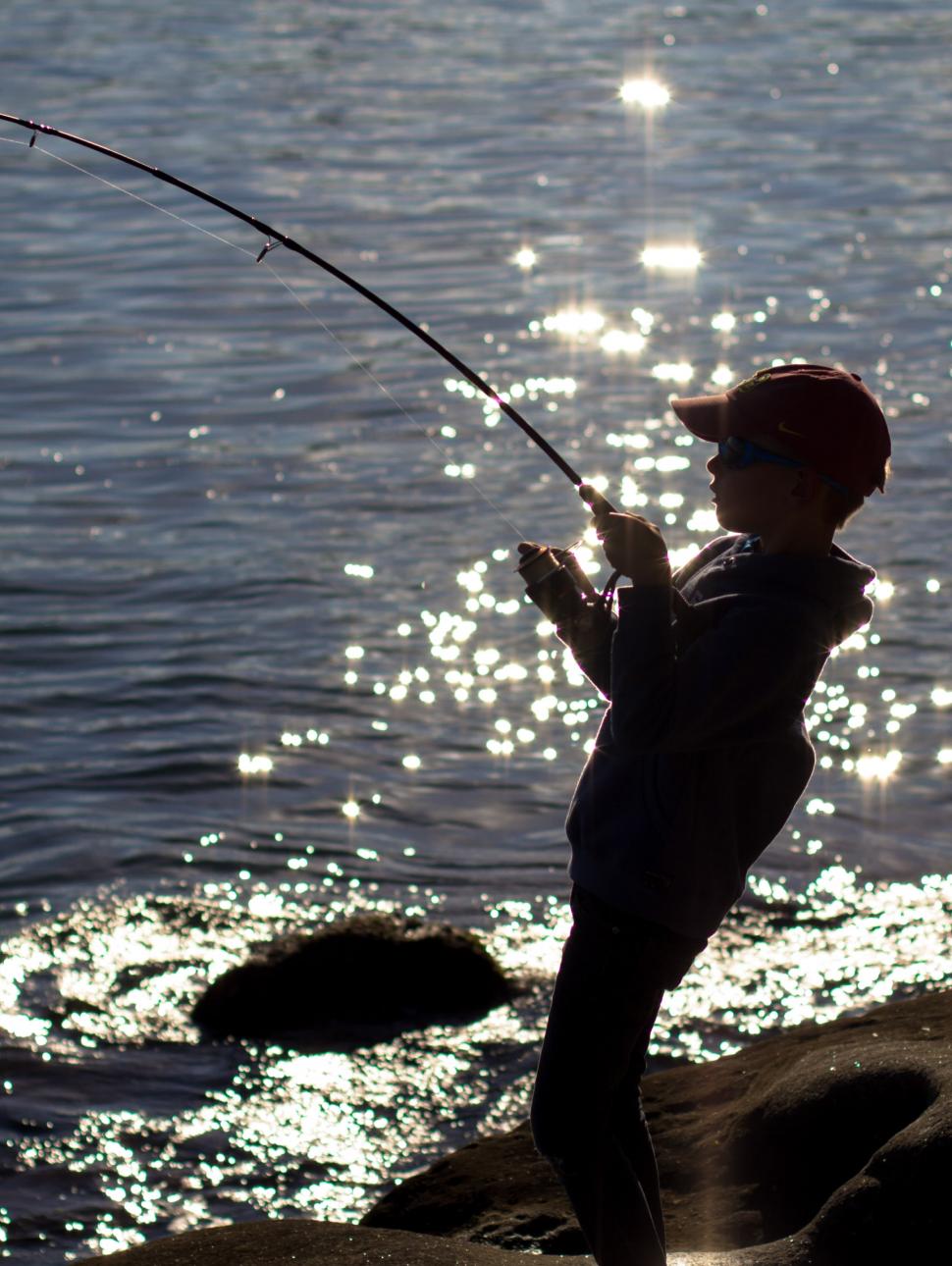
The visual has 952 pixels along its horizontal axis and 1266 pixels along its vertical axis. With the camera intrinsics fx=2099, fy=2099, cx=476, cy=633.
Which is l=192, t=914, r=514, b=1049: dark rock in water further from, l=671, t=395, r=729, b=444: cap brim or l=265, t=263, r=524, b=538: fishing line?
l=265, t=263, r=524, b=538: fishing line

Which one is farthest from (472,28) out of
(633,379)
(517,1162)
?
(517,1162)

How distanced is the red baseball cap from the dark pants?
773mm

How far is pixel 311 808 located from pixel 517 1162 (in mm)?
3271

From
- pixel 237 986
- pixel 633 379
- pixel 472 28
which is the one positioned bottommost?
pixel 237 986

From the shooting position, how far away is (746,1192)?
4.42 metres

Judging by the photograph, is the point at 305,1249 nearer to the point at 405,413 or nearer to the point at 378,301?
the point at 378,301

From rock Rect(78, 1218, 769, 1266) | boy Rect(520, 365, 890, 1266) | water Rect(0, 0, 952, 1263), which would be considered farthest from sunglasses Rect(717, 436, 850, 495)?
water Rect(0, 0, 952, 1263)

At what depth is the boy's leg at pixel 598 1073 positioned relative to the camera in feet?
10.9

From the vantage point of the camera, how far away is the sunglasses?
327 centimetres

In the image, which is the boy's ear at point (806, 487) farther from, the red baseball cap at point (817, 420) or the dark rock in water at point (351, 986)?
the dark rock in water at point (351, 986)

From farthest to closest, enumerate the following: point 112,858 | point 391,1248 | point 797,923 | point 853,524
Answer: point 853,524 < point 112,858 < point 797,923 < point 391,1248

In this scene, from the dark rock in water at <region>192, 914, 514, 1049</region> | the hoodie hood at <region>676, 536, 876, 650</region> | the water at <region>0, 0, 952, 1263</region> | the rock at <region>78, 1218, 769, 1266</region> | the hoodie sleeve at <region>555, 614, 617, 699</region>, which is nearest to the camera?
the hoodie hood at <region>676, 536, 876, 650</region>

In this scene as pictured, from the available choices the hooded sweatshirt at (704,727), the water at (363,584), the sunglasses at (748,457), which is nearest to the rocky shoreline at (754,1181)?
the hooded sweatshirt at (704,727)

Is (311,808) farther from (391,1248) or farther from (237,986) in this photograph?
(391,1248)
